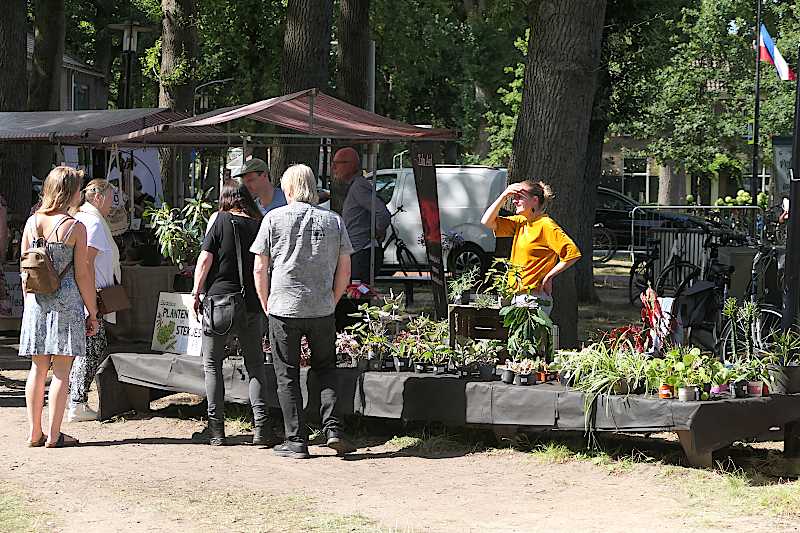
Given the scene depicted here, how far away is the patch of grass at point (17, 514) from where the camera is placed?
6.22 meters

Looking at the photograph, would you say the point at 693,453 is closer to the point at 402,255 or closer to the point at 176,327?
the point at 176,327

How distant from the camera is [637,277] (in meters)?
19.3

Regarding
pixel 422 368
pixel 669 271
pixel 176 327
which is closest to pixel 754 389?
pixel 422 368

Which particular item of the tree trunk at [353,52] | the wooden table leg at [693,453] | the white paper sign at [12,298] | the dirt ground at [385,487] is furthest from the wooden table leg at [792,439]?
the tree trunk at [353,52]

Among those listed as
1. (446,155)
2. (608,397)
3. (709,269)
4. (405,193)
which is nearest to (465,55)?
(446,155)

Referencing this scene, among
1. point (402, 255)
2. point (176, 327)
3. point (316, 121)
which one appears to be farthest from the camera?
point (402, 255)

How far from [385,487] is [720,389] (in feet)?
6.93

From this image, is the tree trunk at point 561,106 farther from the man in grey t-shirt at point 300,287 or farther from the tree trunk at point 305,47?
the tree trunk at point 305,47

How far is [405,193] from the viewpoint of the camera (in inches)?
835

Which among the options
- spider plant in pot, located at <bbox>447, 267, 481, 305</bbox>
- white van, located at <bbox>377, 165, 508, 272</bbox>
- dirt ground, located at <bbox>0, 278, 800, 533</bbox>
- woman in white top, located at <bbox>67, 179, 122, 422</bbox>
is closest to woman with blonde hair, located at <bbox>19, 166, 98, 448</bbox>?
woman in white top, located at <bbox>67, 179, 122, 422</bbox>

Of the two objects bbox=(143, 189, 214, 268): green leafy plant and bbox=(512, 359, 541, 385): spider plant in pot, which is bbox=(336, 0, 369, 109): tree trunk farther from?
bbox=(512, 359, 541, 385): spider plant in pot

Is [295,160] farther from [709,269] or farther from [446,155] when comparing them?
[446,155]

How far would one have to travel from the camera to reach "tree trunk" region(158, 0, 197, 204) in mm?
18719

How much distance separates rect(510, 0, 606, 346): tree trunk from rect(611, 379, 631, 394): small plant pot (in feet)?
9.12
